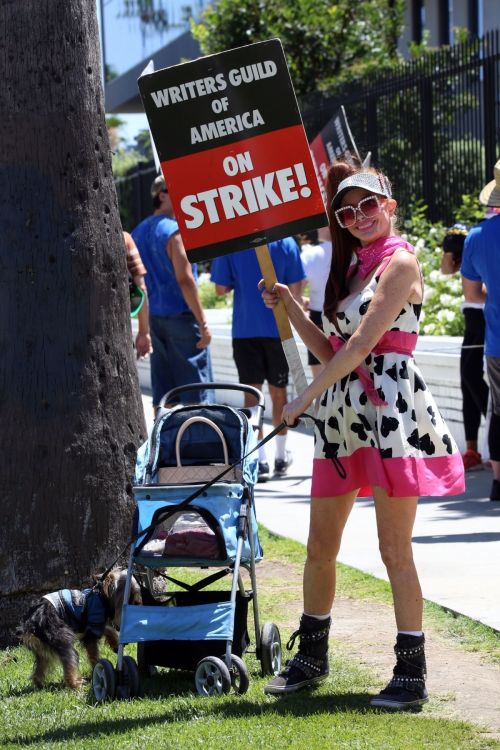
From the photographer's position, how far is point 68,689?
5410mm

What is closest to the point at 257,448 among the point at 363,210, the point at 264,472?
the point at 363,210

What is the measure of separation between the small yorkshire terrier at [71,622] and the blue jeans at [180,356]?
4311 millimetres

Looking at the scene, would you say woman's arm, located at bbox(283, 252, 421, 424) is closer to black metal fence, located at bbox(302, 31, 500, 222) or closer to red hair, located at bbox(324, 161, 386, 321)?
red hair, located at bbox(324, 161, 386, 321)

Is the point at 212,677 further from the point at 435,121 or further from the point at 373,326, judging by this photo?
the point at 435,121

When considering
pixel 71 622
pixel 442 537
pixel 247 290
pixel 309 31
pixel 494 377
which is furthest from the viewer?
pixel 309 31

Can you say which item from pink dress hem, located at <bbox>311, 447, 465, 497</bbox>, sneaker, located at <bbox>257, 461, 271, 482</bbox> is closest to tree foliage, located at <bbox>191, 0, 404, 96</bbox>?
sneaker, located at <bbox>257, 461, 271, 482</bbox>

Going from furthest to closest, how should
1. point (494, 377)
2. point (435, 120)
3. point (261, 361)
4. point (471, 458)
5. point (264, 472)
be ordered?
1. point (435, 120)
2. point (264, 472)
3. point (261, 361)
4. point (471, 458)
5. point (494, 377)

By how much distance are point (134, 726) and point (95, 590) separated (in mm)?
958

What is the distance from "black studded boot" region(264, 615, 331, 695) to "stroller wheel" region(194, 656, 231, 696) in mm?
170

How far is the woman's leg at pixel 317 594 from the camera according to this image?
503 centimetres

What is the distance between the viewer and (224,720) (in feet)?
15.6

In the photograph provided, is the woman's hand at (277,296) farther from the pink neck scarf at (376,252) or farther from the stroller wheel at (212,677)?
the stroller wheel at (212,677)

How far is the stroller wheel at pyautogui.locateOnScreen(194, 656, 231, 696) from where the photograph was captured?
5035 millimetres

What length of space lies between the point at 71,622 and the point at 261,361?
517 cm
